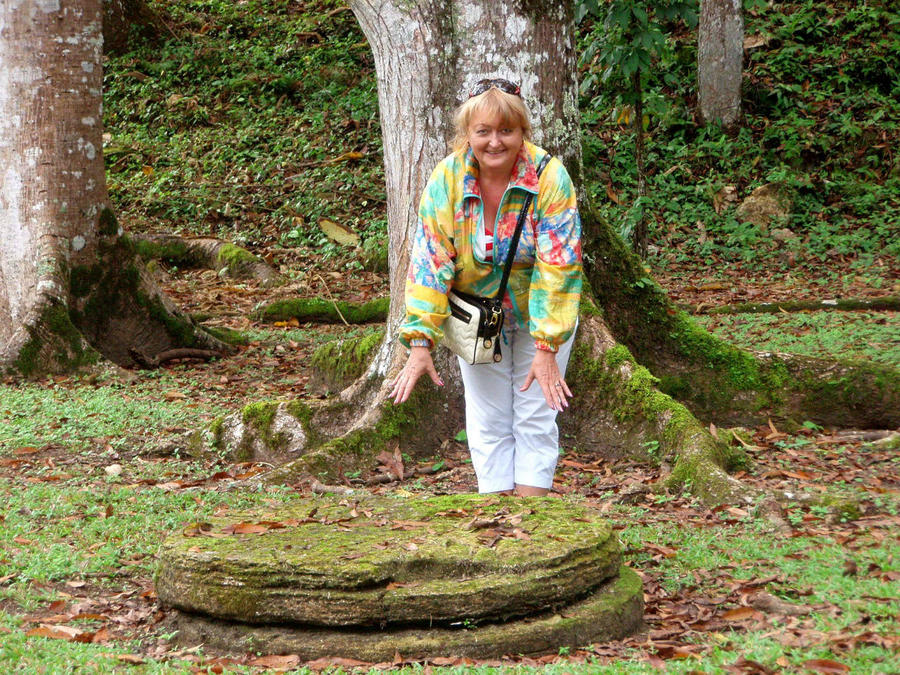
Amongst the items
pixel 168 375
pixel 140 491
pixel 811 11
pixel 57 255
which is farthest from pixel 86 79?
pixel 811 11

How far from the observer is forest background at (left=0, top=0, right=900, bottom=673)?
3947 mm

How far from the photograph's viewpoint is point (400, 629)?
3725 mm

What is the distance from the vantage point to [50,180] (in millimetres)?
8562

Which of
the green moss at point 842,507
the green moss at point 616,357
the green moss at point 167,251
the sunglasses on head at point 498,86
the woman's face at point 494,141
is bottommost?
the green moss at point 842,507

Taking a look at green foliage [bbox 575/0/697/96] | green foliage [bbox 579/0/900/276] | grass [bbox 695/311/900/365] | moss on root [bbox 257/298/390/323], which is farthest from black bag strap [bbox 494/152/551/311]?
green foliage [bbox 579/0/900/276]

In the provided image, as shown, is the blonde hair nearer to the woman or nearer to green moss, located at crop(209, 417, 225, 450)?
the woman

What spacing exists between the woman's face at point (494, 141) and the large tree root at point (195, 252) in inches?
353

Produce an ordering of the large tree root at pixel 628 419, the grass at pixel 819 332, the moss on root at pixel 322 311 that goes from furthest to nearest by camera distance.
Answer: the moss on root at pixel 322 311, the grass at pixel 819 332, the large tree root at pixel 628 419

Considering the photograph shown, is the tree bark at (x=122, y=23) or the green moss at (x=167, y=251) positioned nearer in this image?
the green moss at (x=167, y=251)

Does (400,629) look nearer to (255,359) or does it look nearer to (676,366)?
(676,366)

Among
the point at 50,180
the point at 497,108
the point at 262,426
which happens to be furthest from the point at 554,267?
the point at 50,180

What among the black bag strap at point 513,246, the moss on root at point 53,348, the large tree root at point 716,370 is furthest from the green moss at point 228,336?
the black bag strap at point 513,246

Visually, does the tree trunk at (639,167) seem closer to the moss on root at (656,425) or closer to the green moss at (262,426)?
the moss on root at (656,425)

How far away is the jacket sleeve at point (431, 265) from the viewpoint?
4480 millimetres
